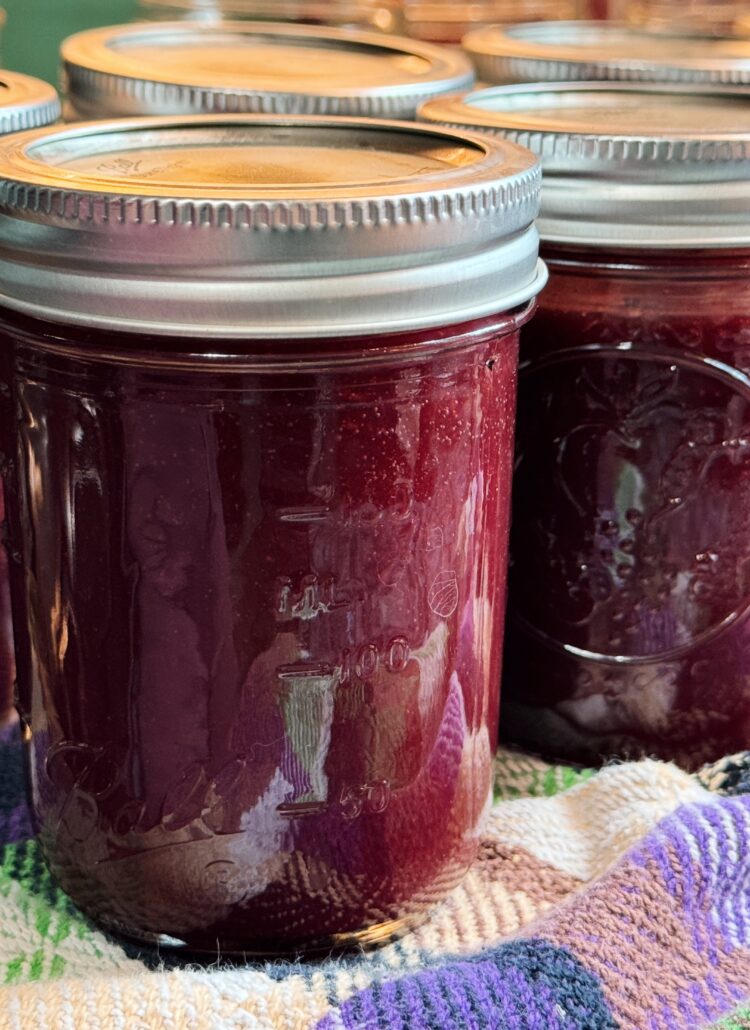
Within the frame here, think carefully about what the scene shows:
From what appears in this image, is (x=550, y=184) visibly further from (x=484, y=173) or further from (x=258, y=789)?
(x=258, y=789)

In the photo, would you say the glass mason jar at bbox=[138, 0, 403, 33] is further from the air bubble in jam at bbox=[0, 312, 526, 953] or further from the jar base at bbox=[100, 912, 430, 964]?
the jar base at bbox=[100, 912, 430, 964]

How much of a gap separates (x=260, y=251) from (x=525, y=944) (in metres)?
0.32

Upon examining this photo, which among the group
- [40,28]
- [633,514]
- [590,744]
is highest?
[40,28]

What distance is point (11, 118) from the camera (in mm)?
696

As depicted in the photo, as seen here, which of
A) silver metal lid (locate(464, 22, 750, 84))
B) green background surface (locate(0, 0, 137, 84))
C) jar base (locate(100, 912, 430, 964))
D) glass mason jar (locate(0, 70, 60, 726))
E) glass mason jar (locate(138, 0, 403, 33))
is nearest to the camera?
jar base (locate(100, 912, 430, 964))

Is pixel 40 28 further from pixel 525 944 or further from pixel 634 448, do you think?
pixel 525 944

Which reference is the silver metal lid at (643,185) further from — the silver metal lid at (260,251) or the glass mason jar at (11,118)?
the glass mason jar at (11,118)

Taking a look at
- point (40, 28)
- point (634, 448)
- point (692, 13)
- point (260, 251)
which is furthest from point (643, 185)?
point (40, 28)

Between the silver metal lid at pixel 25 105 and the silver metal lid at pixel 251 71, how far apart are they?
38mm

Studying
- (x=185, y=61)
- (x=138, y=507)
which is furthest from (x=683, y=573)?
(x=185, y=61)

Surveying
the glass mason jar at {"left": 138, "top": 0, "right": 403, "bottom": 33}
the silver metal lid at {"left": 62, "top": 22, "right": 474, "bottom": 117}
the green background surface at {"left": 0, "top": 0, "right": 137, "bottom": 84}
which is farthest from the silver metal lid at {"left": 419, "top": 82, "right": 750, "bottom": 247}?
A: the green background surface at {"left": 0, "top": 0, "right": 137, "bottom": 84}

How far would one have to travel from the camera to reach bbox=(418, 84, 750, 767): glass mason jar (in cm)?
64

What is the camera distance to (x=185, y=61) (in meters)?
0.95

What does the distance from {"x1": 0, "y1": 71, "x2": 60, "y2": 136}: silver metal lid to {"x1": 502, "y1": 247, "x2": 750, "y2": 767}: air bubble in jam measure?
1.00 feet
